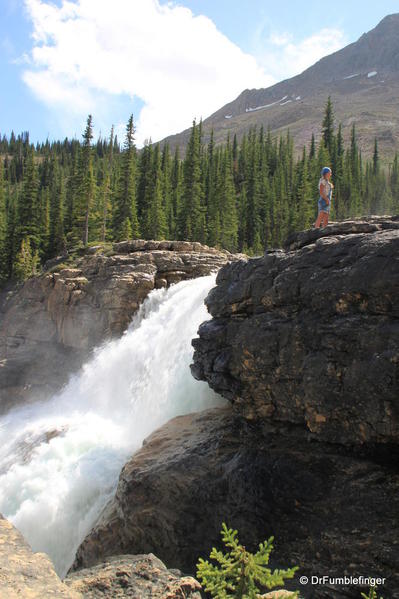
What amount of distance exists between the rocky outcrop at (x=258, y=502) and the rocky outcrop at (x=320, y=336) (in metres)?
0.72

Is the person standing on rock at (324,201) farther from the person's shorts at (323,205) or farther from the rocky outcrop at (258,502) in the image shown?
the rocky outcrop at (258,502)

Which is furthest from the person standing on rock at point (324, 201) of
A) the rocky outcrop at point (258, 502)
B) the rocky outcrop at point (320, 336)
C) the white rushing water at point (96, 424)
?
the white rushing water at point (96, 424)

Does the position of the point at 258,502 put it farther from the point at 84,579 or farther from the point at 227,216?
the point at 227,216

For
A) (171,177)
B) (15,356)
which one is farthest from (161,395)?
(171,177)

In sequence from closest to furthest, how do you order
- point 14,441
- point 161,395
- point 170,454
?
1. point 170,454
2. point 161,395
3. point 14,441

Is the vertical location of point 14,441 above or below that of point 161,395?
below

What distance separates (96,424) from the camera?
63.6ft

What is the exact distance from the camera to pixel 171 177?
245 feet

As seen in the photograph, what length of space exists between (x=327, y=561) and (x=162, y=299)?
2042 cm

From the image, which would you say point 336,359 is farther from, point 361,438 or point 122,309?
point 122,309

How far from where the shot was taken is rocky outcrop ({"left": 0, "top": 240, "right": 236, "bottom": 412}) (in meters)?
28.7

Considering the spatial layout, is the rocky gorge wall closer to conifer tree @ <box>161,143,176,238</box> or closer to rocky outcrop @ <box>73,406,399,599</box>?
rocky outcrop @ <box>73,406,399,599</box>

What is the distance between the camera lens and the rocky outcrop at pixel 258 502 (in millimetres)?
7742

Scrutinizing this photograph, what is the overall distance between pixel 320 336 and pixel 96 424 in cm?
1382
